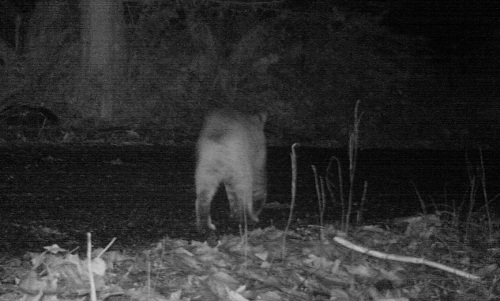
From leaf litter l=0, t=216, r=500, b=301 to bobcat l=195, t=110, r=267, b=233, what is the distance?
2.87 feet

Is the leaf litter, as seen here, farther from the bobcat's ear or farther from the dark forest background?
the dark forest background

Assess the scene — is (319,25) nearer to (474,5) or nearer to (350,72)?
(350,72)

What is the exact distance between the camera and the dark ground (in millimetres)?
7012

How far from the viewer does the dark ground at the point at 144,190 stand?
23.0 ft

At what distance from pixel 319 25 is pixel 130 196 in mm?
10189

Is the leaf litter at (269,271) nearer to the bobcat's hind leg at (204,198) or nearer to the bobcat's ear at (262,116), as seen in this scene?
the bobcat's hind leg at (204,198)

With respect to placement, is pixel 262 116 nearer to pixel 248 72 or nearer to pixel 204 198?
→ pixel 204 198

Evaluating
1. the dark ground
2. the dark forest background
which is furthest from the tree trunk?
the dark ground

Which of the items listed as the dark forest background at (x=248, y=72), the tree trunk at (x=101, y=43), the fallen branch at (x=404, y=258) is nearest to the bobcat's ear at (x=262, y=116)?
the fallen branch at (x=404, y=258)

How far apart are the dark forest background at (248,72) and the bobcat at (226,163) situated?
752 cm

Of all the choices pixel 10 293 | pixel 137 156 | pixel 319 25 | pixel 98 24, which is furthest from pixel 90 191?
pixel 319 25

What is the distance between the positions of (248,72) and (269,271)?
41.5 feet

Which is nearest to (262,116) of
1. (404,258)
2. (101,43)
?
(404,258)

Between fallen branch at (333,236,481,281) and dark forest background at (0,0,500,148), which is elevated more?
dark forest background at (0,0,500,148)
